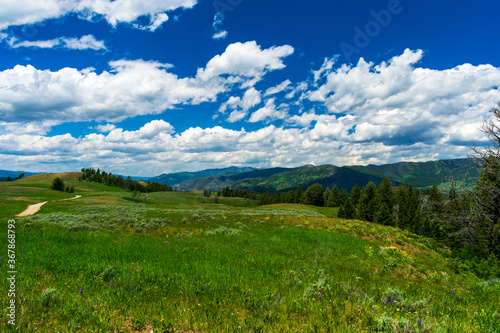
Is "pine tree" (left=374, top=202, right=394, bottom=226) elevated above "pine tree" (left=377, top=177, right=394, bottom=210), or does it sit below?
below

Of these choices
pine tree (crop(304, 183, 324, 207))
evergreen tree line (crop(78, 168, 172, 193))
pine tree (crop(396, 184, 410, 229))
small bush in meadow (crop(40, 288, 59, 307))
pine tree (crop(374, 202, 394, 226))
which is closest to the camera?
small bush in meadow (crop(40, 288, 59, 307))

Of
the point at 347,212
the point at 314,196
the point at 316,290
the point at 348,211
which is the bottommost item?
the point at 347,212

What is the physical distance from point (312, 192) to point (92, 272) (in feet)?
398

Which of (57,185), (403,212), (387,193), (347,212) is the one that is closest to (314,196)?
(347,212)

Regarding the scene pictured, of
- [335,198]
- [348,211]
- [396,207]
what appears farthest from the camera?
[335,198]

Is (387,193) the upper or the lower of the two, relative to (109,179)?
lower

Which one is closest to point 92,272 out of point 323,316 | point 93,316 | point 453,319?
point 93,316

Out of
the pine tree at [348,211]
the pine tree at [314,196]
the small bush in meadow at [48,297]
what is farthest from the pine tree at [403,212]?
the small bush in meadow at [48,297]

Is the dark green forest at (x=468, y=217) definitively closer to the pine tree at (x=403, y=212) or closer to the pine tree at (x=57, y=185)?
the pine tree at (x=403, y=212)

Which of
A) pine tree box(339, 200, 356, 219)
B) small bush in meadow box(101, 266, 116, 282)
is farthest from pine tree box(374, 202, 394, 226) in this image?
small bush in meadow box(101, 266, 116, 282)

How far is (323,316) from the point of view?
14.1ft

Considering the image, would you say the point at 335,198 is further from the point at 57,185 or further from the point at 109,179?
the point at 109,179

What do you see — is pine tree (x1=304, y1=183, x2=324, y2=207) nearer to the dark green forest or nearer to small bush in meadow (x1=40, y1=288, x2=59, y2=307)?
the dark green forest

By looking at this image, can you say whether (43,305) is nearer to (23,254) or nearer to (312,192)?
(23,254)
